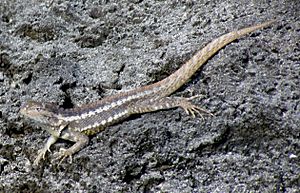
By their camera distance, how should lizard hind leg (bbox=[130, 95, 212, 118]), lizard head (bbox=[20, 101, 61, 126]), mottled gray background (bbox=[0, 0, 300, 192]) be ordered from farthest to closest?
Result: lizard head (bbox=[20, 101, 61, 126]), lizard hind leg (bbox=[130, 95, 212, 118]), mottled gray background (bbox=[0, 0, 300, 192])

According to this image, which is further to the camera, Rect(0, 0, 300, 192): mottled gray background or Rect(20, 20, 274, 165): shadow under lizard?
Rect(20, 20, 274, 165): shadow under lizard

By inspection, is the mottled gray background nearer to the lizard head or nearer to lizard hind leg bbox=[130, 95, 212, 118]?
lizard hind leg bbox=[130, 95, 212, 118]

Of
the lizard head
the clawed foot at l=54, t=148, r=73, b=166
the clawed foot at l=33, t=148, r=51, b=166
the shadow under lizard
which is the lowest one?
the clawed foot at l=54, t=148, r=73, b=166

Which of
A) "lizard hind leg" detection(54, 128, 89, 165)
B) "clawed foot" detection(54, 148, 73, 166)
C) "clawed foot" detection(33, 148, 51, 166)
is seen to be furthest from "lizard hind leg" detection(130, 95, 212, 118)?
"clawed foot" detection(33, 148, 51, 166)

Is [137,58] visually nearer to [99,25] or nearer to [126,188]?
[99,25]

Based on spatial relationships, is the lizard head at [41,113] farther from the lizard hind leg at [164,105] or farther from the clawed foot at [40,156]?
the lizard hind leg at [164,105]

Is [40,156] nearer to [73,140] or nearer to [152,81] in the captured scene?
[73,140]

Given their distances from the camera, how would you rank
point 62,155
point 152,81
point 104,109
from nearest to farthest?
1. point 62,155
2. point 104,109
3. point 152,81

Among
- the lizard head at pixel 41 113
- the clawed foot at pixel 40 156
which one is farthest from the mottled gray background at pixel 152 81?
the lizard head at pixel 41 113

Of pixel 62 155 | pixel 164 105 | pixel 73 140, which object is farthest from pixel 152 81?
pixel 62 155
